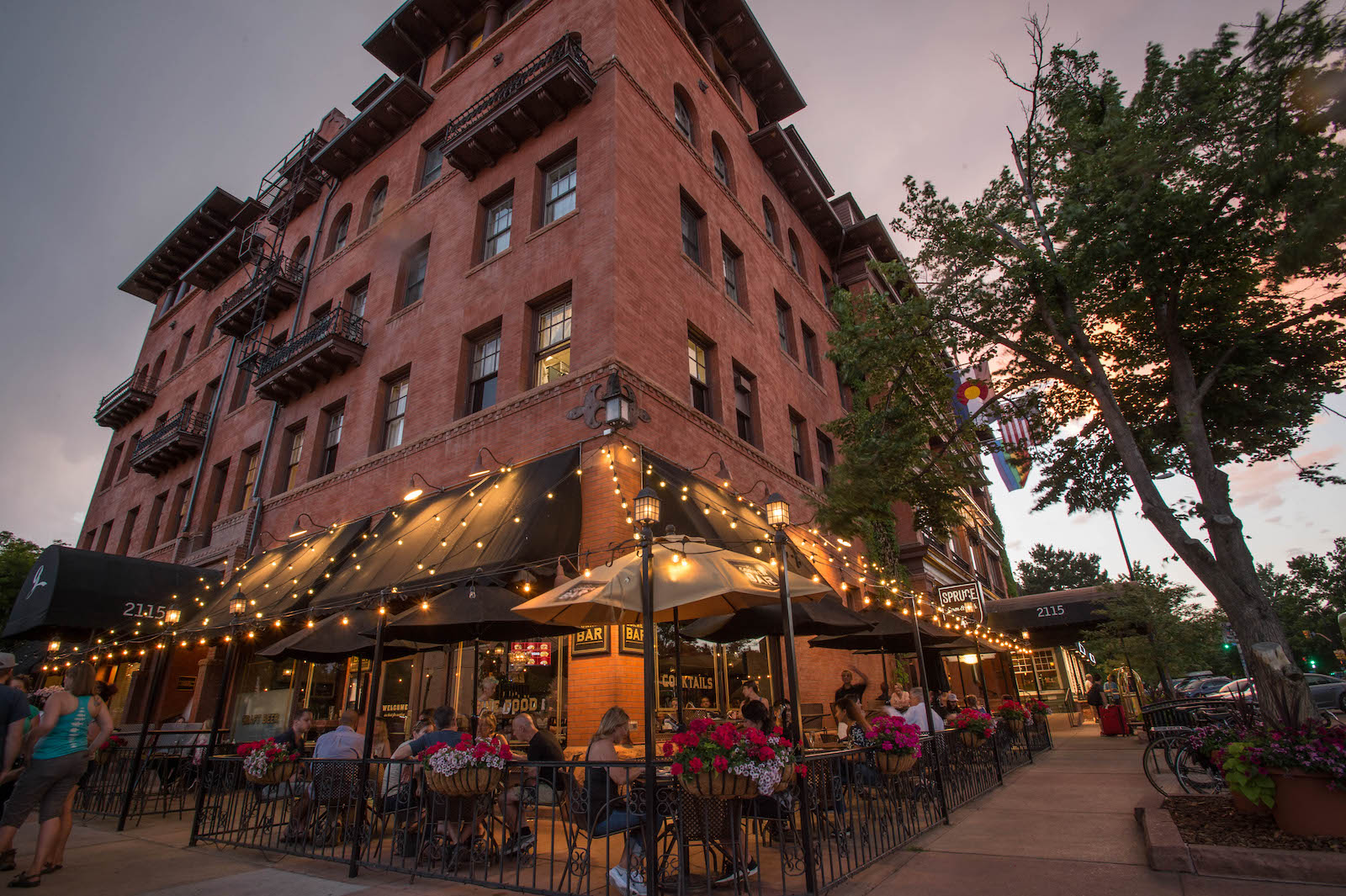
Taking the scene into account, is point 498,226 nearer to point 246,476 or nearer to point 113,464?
point 246,476

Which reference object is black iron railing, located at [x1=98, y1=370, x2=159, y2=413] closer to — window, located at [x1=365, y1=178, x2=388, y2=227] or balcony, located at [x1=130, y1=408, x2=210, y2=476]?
balcony, located at [x1=130, y1=408, x2=210, y2=476]

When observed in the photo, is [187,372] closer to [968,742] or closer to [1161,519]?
[968,742]

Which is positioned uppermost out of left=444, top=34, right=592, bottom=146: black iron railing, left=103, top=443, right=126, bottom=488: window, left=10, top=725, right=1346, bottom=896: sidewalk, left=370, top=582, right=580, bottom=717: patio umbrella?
left=444, top=34, right=592, bottom=146: black iron railing

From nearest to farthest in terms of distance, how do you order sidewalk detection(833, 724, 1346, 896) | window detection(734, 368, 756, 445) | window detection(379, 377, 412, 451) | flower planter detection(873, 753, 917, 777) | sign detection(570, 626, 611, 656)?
sidewalk detection(833, 724, 1346, 896), flower planter detection(873, 753, 917, 777), sign detection(570, 626, 611, 656), window detection(379, 377, 412, 451), window detection(734, 368, 756, 445)

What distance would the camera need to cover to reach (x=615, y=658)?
30.5 feet

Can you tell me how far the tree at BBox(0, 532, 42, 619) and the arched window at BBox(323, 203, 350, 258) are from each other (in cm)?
2252

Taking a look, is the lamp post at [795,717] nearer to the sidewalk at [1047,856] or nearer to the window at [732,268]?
the sidewalk at [1047,856]

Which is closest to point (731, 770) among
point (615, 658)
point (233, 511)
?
point (615, 658)

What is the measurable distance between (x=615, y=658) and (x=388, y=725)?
18.3ft

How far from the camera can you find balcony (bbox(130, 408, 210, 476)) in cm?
2073

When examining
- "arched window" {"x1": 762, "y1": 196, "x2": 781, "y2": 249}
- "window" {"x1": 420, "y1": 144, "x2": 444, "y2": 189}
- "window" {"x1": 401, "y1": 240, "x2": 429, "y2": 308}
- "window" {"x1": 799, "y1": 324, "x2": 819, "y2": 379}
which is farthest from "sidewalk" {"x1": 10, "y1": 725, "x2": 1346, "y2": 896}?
"arched window" {"x1": 762, "y1": 196, "x2": 781, "y2": 249}

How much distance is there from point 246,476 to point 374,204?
8.89 metres

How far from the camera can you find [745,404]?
15.6 meters

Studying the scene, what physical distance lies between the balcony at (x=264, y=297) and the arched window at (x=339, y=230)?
1185 millimetres
